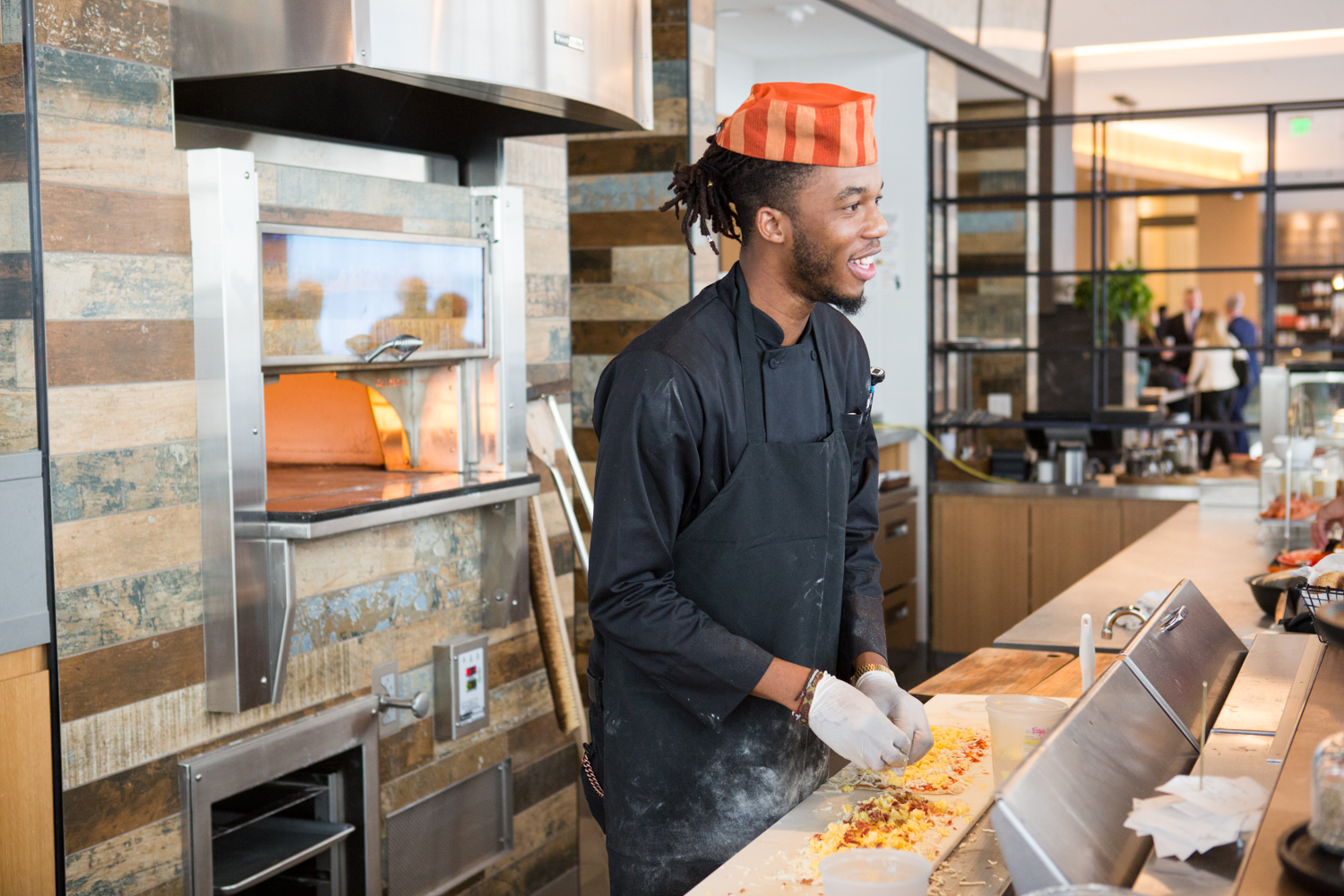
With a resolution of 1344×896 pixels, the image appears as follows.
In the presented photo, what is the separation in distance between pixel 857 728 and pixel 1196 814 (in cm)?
49

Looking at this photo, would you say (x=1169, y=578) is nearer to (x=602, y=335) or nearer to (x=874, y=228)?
(x=874, y=228)

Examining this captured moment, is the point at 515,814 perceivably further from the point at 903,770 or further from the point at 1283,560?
the point at 1283,560

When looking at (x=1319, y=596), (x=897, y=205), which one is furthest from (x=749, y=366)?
(x=897, y=205)

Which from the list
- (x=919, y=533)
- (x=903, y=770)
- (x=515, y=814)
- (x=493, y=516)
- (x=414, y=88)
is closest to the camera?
(x=903, y=770)

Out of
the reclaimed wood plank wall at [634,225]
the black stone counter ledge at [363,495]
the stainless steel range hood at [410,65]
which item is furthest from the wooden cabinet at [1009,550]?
the stainless steel range hood at [410,65]

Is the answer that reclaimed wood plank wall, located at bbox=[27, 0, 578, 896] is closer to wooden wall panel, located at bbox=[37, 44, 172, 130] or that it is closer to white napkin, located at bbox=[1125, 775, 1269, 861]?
wooden wall panel, located at bbox=[37, 44, 172, 130]

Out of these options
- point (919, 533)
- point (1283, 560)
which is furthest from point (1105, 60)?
point (1283, 560)

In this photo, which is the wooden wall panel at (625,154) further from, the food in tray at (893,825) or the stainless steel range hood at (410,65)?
the food in tray at (893,825)

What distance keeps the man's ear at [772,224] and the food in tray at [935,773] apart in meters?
0.76

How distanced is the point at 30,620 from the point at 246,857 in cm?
77

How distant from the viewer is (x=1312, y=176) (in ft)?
43.0

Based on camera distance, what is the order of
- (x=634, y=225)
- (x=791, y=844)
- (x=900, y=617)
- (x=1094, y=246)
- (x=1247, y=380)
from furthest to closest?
1. (x=1247, y=380)
2. (x=900, y=617)
3. (x=1094, y=246)
4. (x=634, y=225)
5. (x=791, y=844)

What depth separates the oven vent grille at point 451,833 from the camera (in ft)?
9.37

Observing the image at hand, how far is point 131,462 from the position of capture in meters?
2.19
